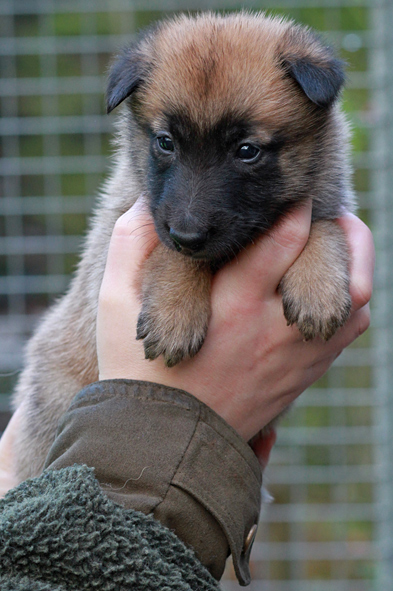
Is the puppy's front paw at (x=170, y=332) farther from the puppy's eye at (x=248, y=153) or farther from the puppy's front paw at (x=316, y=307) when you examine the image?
the puppy's eye at (x=248, y=153)

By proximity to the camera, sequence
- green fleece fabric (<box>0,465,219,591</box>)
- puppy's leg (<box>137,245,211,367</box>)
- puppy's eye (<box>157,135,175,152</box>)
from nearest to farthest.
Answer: green fleece fabric (<box>0,465,219,591</box>), puppy's leg (<box>137,245,211,367</box>), puppy's eye (<box>157,135,175,152</box>)

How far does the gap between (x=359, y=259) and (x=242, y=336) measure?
0.49m

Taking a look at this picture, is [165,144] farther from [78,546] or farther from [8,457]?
[8,457]

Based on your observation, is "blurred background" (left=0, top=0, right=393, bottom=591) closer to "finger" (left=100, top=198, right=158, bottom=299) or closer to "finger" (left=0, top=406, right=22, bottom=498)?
"finger" (left=0, top=406, right=22, bottom=498)

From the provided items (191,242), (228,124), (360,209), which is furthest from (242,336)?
(360,209)

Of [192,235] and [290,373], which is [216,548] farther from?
[192,235]

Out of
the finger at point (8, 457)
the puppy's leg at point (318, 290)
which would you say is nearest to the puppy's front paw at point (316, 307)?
the puppy's leg at point (318, 290)

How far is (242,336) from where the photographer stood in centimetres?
194

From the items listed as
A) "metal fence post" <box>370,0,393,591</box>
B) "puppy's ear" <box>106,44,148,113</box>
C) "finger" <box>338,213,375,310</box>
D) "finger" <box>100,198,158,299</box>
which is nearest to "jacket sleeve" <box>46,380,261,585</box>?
"finger" <box>100,198,158,299</box>

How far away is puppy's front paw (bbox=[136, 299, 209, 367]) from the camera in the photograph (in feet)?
6.20

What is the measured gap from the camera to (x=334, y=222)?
230 centimetres

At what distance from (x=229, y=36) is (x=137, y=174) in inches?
22.4

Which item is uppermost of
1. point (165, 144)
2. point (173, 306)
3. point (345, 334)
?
point (165, 144)

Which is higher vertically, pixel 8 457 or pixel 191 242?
pixel 191 242
